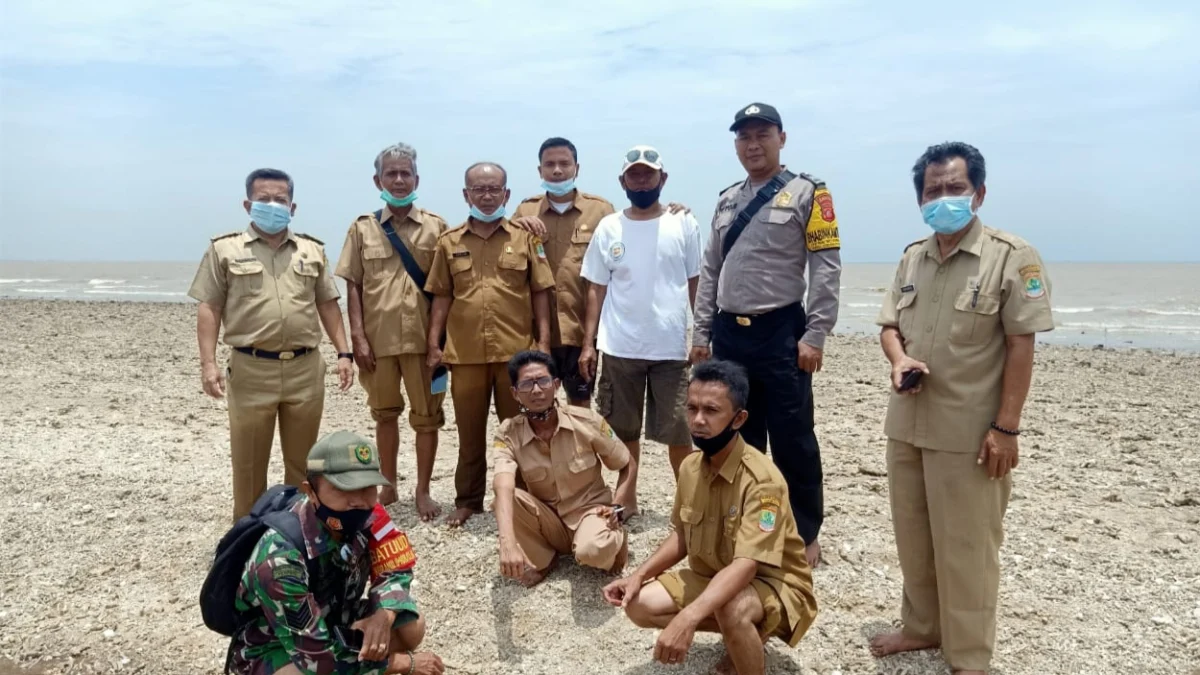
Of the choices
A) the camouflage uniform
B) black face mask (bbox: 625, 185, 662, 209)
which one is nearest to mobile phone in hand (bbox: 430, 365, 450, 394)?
black face mask (bbox: 625, 185, 662, 209)

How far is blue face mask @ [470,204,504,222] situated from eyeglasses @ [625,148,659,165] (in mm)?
822

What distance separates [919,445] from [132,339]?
14707 millimetres

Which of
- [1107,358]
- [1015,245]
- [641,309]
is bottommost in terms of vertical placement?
[1107,358]

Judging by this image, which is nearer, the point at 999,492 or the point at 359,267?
the point at 999,492

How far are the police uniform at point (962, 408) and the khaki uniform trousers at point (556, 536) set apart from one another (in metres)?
1.41

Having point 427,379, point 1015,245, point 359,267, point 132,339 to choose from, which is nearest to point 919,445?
point 1015,245

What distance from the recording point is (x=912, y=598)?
3617 millimetres

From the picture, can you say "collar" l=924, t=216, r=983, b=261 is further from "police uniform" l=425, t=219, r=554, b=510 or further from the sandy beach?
"police uniform" l=425, t=219, r=554, b=510

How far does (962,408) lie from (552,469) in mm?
2016

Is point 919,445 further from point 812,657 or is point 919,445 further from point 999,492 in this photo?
point 812,657

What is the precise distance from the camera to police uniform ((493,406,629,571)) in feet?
14.2

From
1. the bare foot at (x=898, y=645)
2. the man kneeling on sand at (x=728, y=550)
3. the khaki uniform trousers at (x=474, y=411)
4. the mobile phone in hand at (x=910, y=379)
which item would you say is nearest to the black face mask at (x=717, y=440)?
the man kneeling on sand at (x=728, y=550)

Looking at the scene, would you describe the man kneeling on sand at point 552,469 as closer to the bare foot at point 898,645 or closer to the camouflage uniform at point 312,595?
the camouflage uniform at point 312,595

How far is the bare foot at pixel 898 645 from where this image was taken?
3.64m
